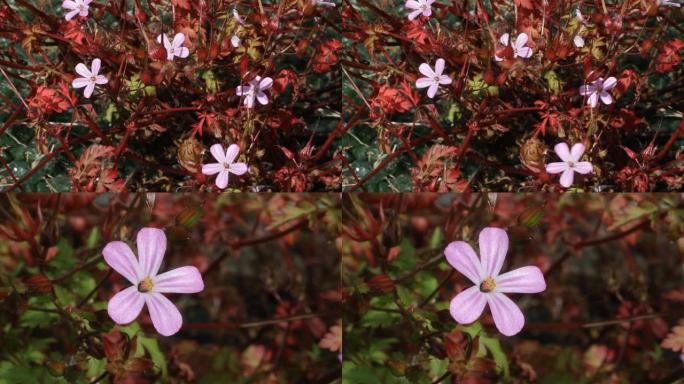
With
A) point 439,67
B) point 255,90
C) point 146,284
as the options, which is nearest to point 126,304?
point 146,284

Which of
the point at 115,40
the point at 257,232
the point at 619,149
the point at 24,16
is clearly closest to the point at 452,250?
the point at 257,232

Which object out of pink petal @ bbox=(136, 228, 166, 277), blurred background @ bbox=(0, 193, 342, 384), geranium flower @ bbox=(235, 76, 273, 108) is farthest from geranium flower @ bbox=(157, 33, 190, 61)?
pink petal @ bbox=(136, 228, 166, 277)

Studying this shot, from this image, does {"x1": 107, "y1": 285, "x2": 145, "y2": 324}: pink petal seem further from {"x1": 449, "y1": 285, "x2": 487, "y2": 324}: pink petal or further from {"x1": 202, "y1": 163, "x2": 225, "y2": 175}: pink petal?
{"x1": 202, "y1": 163, "x2": 225, "y2": 175}: pink petal

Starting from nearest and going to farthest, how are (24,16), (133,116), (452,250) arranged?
1. (452,250)
2. (133,116)
3. (24,16)

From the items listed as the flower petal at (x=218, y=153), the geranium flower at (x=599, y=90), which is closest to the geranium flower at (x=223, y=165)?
the flower petal at (x=218, y=153)

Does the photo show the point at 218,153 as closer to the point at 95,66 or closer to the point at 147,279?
the point at 95,66

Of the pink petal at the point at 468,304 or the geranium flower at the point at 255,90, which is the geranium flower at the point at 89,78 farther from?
the pink petal at the point at 468,304

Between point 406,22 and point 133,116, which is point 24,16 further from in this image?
point 406,22

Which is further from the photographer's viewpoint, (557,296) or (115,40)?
(115,40)
